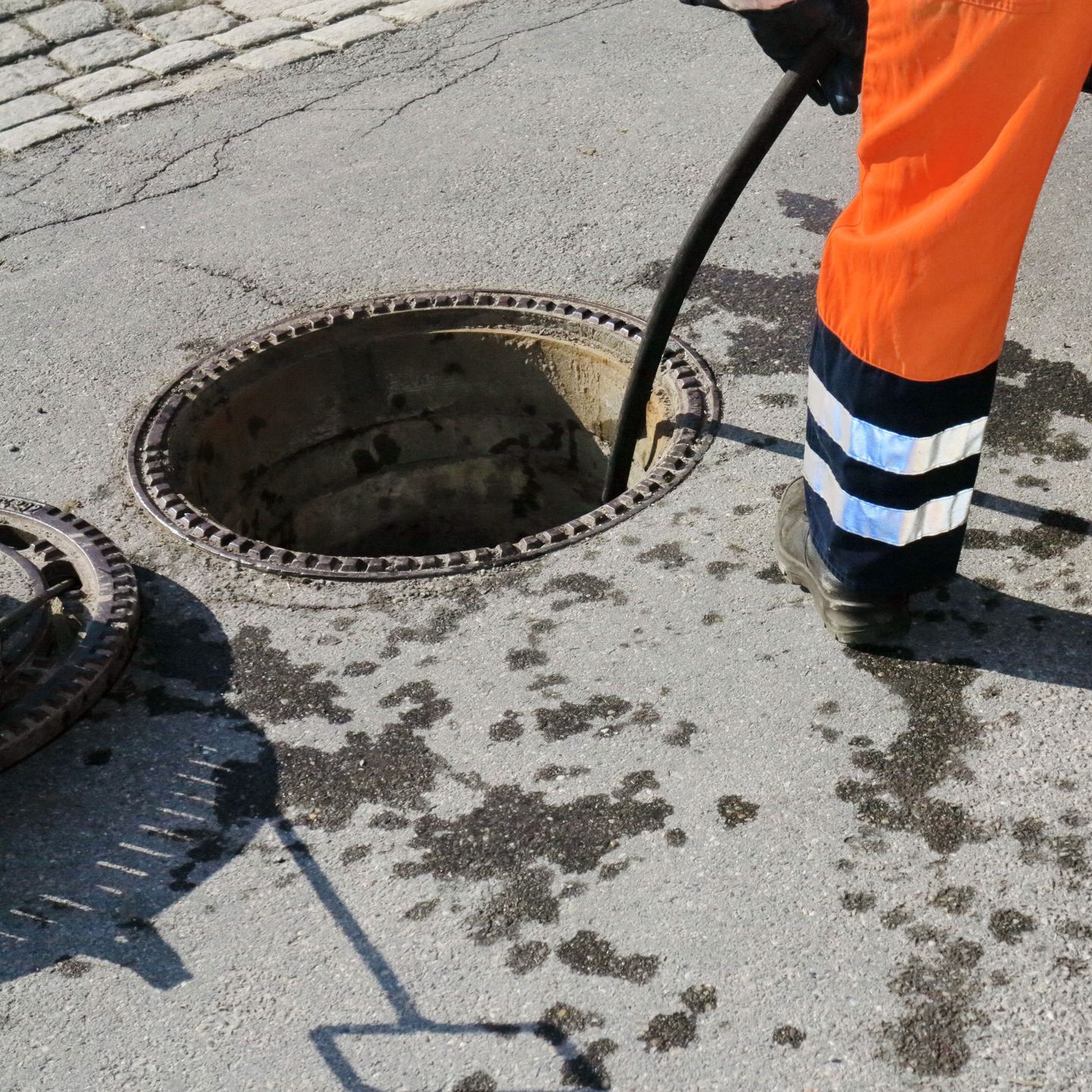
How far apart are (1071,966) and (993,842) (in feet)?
0.86

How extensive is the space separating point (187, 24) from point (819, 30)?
425cm

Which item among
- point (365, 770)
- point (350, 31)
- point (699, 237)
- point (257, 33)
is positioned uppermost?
point (257, 33)

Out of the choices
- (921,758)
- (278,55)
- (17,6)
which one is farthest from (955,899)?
(17,6)

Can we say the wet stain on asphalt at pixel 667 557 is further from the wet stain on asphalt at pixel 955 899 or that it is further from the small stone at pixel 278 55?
the small stone at pixel 278 55

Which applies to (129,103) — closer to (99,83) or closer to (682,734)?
(99,83)

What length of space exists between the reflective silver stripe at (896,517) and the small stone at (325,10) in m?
4.14

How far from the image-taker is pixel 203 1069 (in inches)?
82.0

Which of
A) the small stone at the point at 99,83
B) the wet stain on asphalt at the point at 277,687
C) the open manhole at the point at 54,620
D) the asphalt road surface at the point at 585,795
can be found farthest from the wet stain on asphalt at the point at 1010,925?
the small stone at the point at 99,83

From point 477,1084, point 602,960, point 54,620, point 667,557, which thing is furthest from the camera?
point 667,557

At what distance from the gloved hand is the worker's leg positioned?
0.26 metres

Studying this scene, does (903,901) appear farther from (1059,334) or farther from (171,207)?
(171,207)

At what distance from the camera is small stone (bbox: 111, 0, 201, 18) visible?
6.02 meters

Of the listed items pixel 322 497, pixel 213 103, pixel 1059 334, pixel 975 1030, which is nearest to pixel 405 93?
pixel 213 103

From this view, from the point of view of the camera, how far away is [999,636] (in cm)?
276
